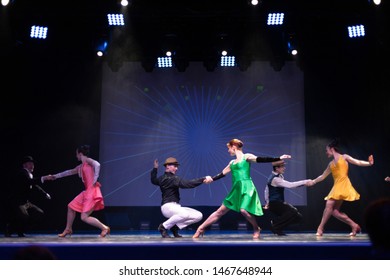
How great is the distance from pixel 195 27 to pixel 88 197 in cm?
512

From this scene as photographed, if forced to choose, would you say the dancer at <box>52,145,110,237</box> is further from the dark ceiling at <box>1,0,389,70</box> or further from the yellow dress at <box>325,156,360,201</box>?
the yellow dress at <box>325,156,360,201</box>

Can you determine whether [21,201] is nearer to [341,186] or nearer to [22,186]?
[22,186]

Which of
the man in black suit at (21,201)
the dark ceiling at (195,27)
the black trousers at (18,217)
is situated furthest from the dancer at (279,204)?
the black trousers at (18,217)

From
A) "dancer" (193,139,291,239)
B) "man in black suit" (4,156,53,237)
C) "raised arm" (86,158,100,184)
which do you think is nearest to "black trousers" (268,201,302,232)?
"dancer" (193,139,291,239)

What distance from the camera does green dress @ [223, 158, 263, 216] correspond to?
7.72m

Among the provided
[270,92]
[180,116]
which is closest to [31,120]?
[180,116]

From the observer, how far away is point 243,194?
25.5 ft

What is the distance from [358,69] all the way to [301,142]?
8.11 feet

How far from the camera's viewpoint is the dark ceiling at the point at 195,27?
35.5 feet

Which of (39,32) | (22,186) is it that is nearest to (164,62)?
(39,32)

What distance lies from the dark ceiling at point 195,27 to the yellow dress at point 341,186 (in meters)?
3.57

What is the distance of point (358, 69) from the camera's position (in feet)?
42.9

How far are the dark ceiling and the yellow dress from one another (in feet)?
11.7
